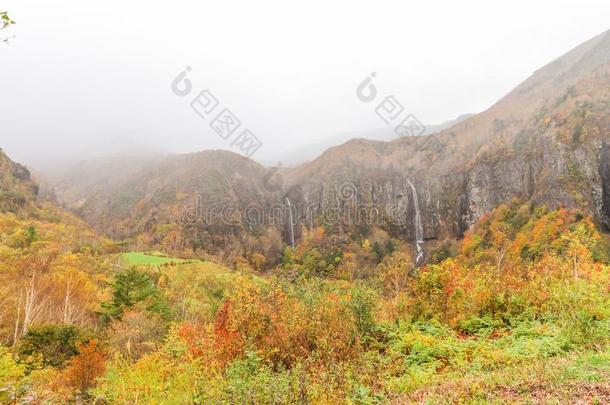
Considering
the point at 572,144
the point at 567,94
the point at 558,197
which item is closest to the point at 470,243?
the point at 558,197

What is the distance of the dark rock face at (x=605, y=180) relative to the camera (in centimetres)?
8037

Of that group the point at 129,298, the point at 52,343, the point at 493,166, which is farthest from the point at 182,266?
the point at 493,166

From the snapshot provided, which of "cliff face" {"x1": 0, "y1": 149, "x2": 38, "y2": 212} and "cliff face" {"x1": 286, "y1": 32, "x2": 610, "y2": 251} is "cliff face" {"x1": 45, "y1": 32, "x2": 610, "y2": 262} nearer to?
"cliff face" {"x1": 286, "y1": 32, "x2": 610, "y2": 251}

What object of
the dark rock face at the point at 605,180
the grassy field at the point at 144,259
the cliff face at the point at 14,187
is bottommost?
the dark rock face at the point at 605,180

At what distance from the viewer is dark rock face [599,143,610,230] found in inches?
3164

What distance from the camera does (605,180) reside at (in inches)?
3305

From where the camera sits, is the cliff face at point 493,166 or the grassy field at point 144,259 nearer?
the grassy field at point 144,259

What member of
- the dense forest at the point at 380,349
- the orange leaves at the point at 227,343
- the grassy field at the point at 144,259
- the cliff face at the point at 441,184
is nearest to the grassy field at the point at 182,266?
the grassy field at the point at 144,259

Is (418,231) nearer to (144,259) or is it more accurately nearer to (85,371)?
(144,259)

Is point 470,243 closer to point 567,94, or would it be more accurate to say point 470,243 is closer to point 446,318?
point 567,94

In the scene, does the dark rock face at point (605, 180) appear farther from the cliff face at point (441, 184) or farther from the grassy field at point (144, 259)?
the grassy field at point (144, 259)

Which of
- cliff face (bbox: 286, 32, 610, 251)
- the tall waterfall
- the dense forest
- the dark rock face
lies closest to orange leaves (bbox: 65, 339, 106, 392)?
the dense forest

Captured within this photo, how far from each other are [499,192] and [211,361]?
12598cm

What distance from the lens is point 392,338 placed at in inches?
502
